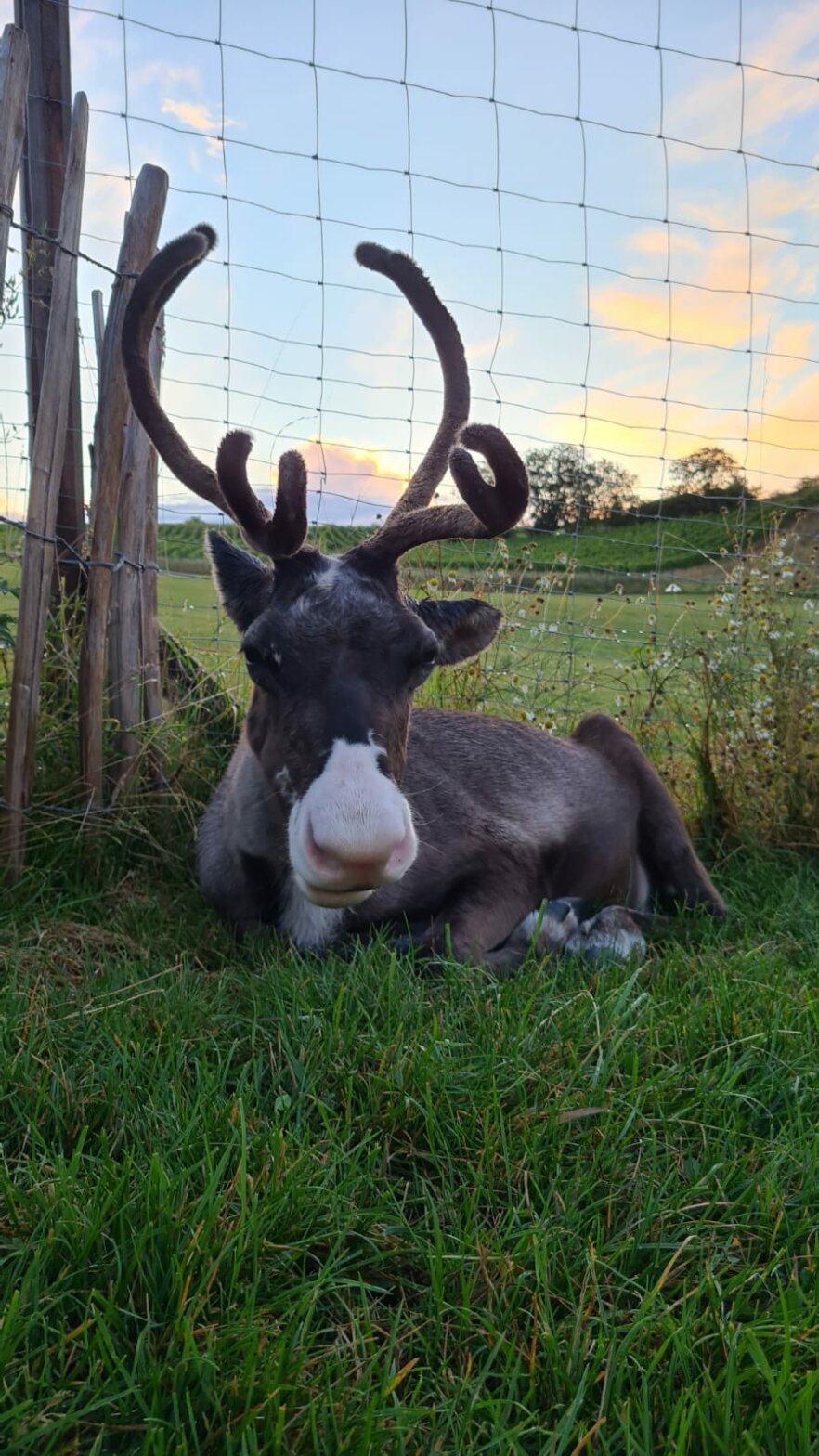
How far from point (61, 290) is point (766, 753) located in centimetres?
405

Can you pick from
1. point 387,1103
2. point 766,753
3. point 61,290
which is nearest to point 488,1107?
point 387,1103

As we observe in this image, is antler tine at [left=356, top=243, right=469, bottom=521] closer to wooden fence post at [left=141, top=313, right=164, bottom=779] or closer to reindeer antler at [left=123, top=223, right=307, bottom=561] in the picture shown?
reindeer antler at [left=123, top=223, right=307, bottom=561]

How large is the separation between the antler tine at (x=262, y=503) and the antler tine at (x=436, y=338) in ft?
3.09

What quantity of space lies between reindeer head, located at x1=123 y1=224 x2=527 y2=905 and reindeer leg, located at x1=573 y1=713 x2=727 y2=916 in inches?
60.1

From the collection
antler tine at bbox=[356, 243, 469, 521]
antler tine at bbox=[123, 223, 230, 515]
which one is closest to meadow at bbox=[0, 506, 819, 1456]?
antler tine at bbox=[123, 223, 230, 515]

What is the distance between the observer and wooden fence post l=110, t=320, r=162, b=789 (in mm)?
4504

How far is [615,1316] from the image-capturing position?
1.73 m

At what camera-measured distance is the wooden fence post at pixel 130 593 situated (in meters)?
4.50

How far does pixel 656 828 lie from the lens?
5.10 m

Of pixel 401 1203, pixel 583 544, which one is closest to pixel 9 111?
pixel 401 1203

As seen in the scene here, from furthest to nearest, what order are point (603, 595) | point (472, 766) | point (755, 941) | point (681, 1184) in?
1. point (603, 595)
2. point (472, 766)
3. point (755, 941)
4. point (681, 1184)

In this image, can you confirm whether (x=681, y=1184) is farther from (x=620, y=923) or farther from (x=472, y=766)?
(x=472, y=766)

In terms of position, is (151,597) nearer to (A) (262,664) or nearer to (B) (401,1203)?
(A) (262,664)

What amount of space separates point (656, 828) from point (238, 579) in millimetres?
2519
